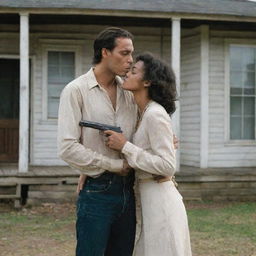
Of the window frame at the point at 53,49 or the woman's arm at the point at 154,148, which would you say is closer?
the woman's arm at the point at 154,148

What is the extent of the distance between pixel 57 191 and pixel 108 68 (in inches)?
289

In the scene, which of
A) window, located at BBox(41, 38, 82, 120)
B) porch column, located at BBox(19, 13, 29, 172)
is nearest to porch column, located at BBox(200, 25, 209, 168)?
window, located at BBox(41, 38, 82, 120)

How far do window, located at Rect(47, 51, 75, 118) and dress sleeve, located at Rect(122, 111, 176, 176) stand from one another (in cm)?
906

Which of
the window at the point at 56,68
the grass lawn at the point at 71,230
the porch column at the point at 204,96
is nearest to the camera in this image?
the grass lawn at the point at 71,230

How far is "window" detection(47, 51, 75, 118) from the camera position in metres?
12.2

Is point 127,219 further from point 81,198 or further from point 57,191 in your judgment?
point 57,191

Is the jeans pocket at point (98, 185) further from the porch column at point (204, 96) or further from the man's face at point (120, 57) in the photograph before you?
the porch column at point (204, 96)

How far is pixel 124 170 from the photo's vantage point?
3443 mm

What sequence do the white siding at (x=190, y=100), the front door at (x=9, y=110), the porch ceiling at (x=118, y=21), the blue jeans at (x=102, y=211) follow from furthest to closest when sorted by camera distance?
the front door at (x=9, y=110)
the white siding at (x=190, y=100)
the porch ceiling at (x=118, y=21)
the blue jeans at (x=102, y=211)

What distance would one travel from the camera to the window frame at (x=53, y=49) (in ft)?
39.9

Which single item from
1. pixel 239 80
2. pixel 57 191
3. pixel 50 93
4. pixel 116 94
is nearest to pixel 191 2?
pixel 239 80

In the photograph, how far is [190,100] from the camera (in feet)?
40.5

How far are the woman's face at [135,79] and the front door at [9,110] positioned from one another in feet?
30.9

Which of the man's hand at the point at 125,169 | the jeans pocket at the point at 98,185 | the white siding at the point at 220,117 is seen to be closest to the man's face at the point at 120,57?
the man's hand at the point at 125,169
